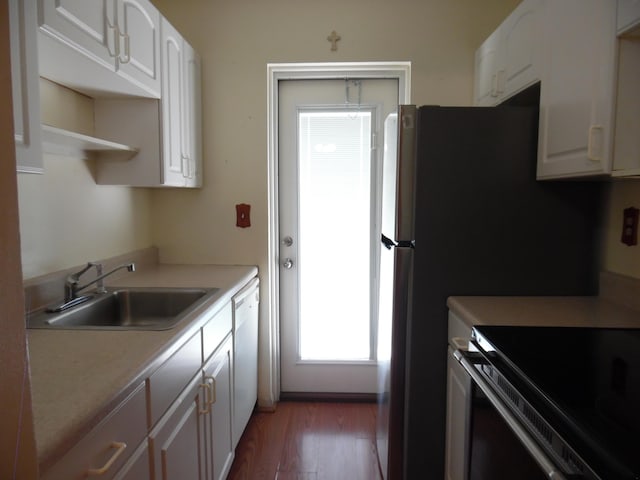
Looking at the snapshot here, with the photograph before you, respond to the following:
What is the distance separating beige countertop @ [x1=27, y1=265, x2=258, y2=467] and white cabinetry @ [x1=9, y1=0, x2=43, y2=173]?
46cm

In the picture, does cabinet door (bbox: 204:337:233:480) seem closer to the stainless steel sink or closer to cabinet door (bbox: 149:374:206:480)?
cabinet door (bbox: 149:374:206:480)

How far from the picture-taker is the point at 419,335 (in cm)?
161

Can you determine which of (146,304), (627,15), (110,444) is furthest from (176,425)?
(627,15)

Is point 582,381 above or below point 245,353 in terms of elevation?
above

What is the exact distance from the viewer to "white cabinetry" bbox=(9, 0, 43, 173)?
3.08ft

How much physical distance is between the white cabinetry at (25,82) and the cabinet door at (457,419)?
4.42 feet

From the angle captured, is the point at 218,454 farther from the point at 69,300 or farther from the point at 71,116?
the point at 71,116

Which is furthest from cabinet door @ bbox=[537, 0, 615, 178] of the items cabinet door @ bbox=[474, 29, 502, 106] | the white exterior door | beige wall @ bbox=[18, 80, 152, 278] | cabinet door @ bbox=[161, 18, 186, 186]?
beige wall @ bbox=[18, 80, 152, 278]

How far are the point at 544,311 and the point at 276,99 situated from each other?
189 centimetres

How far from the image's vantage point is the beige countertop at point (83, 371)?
2.32 feet

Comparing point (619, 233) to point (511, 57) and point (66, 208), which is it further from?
point (66, 208)

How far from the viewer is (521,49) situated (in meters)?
1.64

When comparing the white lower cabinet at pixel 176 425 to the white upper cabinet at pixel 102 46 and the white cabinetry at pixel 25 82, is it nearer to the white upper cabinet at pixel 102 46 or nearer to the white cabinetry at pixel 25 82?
the white cabinetry at pixel 25 82

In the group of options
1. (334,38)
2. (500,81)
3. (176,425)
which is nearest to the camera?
(176,425)
